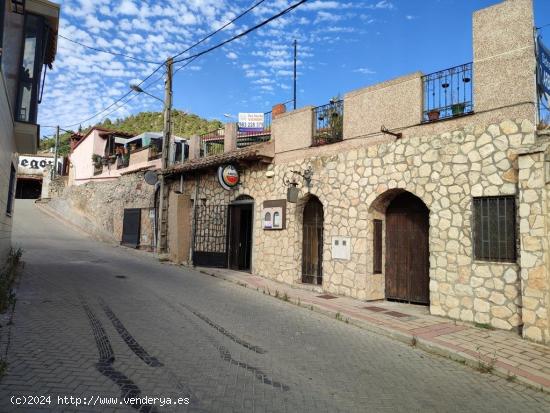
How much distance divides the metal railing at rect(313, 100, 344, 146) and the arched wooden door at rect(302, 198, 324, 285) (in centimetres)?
187

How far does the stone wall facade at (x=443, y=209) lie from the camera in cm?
712

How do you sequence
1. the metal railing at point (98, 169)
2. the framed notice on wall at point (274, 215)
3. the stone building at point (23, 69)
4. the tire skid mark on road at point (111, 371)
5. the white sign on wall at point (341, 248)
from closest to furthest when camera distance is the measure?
the tire skid mark on road at point (111, 371)
the stone building at point (23, 69)
the white sign on wall at point (341, 248)
the framed notice on wall at point (274, 215)
the metal railing at point (98, 169)

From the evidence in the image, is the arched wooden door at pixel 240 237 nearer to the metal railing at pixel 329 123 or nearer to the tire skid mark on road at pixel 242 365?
the metal railing at pixel 329 123

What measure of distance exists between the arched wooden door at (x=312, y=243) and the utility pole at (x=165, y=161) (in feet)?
29.0

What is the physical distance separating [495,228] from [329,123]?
5.52 meters

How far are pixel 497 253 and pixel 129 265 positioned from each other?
1195cm

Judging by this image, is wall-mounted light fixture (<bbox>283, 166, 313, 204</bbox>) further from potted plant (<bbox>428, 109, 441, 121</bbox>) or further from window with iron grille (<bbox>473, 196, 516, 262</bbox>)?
window with iron grille (<bbox>473, 196, 516, 262</bbox>)

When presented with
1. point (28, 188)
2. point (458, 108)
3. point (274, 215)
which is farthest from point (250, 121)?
point (28, 188)

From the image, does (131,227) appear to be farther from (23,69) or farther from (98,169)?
(23,69)

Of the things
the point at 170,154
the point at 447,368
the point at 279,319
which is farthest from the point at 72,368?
the point at 170,154

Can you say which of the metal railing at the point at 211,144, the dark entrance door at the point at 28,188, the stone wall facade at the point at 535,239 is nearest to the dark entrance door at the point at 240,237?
the metal railing at the point at 211,144

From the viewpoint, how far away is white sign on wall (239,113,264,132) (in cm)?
2375

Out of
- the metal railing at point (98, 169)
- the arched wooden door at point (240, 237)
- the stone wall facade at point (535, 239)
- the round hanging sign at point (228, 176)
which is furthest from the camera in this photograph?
the metal railing at point (98, 169)

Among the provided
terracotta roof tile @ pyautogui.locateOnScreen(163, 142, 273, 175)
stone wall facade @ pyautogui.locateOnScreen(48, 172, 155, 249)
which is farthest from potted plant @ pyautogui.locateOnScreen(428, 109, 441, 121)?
stone wall facade @ pyautogui.locateOnScreen(48, 172, 155, 249)
